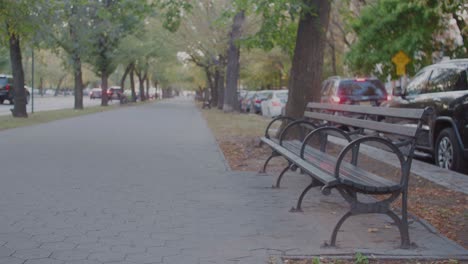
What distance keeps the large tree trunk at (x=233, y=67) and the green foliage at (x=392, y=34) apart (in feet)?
18.5

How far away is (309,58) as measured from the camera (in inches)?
484

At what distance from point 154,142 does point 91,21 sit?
1851cm

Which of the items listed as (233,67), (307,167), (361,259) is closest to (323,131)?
(307,167)

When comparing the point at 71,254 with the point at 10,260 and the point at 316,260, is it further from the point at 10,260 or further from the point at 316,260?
the point at 316,260

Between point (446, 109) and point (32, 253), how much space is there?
7215 millimetres

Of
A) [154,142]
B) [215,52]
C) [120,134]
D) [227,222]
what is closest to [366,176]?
[227,222]

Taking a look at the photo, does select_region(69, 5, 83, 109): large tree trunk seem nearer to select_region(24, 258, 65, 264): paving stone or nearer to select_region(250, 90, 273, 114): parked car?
select_region(250, 90, 273, 114): parked car

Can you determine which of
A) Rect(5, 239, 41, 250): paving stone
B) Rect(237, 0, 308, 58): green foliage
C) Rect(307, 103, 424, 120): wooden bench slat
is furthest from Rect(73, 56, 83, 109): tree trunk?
Rect(5, 239, 41, 250): paving stone

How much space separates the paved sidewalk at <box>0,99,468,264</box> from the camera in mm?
4941

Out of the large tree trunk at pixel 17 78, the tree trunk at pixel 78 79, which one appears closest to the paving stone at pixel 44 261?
the large tree trunk at pixel 17 78

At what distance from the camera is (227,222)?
5.99 metres

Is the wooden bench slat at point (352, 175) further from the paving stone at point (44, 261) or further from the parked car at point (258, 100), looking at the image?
the parked car at point (258, 100)

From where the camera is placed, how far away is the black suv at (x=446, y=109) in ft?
31.0

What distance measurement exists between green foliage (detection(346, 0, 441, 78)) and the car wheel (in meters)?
12.9
